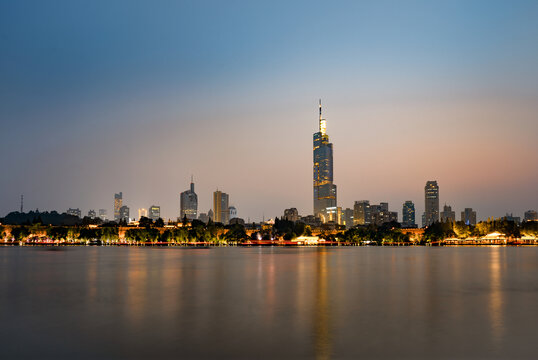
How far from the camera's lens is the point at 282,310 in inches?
1449

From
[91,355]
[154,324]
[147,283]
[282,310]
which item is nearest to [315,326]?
[282,310]

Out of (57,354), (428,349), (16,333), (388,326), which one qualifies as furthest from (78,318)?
(428,349)

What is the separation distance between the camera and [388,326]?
30.4 meters

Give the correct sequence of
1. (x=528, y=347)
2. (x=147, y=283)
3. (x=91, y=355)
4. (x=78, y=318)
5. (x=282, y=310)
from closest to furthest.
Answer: (x=91, y=355) → (x=528, y=347) → (x=78, y=318) → (x=282, y=310) → (x=147, y=283)

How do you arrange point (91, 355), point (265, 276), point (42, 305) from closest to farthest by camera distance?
point (91, 355) → point (42, 305) → point (265, 276)

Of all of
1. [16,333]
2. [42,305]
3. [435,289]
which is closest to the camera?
[16,333]

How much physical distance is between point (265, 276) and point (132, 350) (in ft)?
144

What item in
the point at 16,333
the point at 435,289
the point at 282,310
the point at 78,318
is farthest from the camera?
the point at 435,289

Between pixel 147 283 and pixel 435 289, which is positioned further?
pixel 147 283

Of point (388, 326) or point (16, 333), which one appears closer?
point (16, 333)

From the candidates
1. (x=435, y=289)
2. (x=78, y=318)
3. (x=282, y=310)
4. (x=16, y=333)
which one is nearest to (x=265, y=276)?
(x=435, y=289)

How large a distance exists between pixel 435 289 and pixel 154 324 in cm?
3013

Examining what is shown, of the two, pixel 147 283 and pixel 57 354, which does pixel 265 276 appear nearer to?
pixel 147 283

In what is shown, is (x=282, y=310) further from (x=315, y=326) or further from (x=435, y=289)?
(x=435, y=289)
